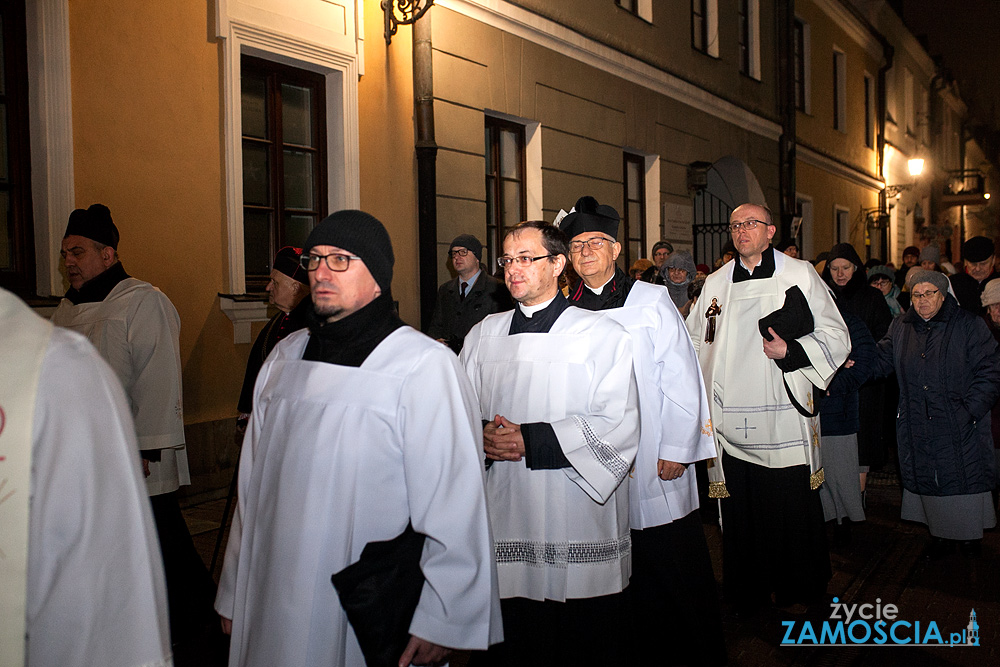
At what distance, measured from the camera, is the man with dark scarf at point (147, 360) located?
4.57 meters

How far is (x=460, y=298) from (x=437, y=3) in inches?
130

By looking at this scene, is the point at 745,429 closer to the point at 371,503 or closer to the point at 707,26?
the point at 371,503

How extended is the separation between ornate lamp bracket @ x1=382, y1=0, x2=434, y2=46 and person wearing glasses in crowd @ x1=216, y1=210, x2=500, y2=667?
6.83 meters

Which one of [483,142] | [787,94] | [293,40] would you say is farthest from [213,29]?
[787,94]

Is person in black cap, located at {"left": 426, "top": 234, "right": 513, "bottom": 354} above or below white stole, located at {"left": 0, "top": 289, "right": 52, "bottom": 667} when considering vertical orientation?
above

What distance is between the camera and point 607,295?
4.54m

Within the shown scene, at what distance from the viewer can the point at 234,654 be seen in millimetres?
2674

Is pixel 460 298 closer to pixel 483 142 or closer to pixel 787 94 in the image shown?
pixel 483 142

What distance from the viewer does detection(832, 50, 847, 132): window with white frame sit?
76.1 feet

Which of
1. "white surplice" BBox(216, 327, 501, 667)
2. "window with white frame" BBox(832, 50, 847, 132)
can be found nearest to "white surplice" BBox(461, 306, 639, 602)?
"white surplice" BBox(216, 327, 501, 667)

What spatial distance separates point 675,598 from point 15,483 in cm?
337

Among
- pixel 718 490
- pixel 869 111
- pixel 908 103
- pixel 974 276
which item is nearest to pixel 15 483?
pixel 718 490

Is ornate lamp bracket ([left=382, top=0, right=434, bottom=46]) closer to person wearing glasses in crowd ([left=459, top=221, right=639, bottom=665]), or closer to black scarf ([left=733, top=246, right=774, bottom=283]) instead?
black scarf ([left=733, top=246, right=774, bottom=283])

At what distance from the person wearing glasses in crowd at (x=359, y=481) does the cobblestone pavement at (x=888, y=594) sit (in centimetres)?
219
